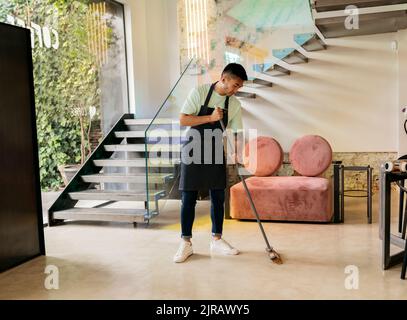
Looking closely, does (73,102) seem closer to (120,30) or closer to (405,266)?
(120,30)

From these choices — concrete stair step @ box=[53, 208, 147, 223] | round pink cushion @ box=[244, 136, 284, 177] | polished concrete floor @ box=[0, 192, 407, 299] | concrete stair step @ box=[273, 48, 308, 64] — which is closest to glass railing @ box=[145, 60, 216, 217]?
concrete stair step @ box=[53, 208, 147, 223]

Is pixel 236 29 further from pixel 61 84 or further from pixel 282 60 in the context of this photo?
pixel 61 84

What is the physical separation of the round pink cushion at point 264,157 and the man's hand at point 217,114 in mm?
2090

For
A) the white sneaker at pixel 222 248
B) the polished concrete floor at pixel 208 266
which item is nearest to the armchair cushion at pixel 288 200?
the polished concrete floor at pixel 208 266

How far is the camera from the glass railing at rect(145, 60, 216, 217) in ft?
15.5

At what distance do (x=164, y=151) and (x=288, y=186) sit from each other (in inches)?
57.8

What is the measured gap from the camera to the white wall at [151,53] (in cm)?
692

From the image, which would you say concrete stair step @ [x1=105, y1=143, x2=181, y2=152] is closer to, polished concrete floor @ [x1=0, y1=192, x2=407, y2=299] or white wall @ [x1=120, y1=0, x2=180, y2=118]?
polished concrete floor @ [x1=0, y1=192, x2=407, y2=299]

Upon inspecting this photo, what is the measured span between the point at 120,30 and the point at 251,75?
225 cm

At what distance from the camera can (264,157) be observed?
5.25 meters

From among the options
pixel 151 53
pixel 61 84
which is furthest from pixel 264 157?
pixel 151 53

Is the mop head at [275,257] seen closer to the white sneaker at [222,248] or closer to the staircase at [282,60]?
the white sneaker at [222,248]

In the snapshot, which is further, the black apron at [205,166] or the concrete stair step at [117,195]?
the concrete stair step at [117,195]

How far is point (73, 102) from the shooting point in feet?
20.0
